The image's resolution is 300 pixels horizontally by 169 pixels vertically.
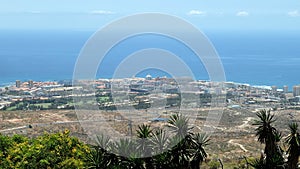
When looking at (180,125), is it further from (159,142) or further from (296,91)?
(296,91)

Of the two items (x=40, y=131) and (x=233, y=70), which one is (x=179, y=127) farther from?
(x=233, y=70)

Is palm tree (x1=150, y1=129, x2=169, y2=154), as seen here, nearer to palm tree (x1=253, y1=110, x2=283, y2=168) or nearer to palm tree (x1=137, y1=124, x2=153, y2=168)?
palm tree (x1=137, y1=124, x2=153, y2=168)

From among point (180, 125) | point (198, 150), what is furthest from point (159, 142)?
point (198, 150)

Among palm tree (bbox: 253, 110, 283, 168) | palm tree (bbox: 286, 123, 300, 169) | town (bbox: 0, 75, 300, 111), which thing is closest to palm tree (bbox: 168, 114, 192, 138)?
palm tree (bbox: 253, 110, 283, 168)

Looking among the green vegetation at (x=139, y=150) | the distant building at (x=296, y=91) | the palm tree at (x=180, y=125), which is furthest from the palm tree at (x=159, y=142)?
the distant building at (x=296, y=91)

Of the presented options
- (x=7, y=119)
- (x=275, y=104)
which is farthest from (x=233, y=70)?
(x=7, y=119)

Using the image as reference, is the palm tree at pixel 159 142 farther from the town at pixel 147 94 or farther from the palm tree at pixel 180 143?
the town at pixel 147 94

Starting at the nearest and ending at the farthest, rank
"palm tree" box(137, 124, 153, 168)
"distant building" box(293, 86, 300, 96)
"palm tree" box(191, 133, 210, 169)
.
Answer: "palm tree" box(137, 124, 153, 168), "palm tree" box(191, 133, 210, 169), "distant building" box(293, 86, 300, 96)

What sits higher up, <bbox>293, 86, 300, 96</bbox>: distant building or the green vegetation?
<bbox>293, 86, 300, 96</bbox>: distant building
